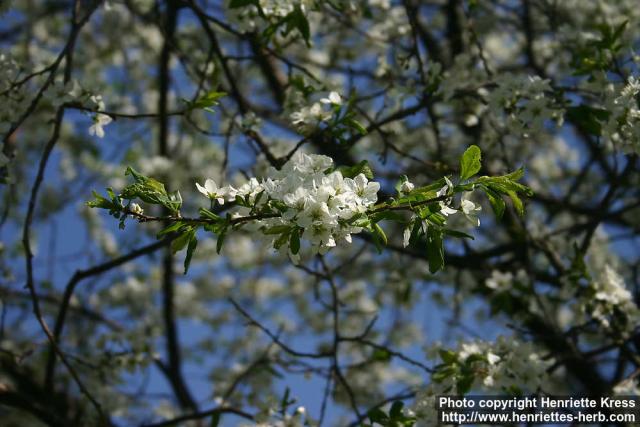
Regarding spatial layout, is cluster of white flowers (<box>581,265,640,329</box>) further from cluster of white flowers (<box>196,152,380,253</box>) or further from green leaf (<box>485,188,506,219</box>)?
cluster of white flowers (<box>196,152,380,253</box>)

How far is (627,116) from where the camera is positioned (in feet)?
7.95

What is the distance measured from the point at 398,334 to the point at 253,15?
4.05m

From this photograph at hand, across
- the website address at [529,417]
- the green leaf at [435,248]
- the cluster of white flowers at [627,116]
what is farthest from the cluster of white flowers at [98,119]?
the cluster of white flowers at [627,116]

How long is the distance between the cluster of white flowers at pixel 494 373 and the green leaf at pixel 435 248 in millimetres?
879

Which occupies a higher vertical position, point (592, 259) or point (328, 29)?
point (328, 29)

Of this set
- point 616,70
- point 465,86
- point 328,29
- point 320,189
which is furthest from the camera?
point 328,29

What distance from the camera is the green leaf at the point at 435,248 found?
5.80 ft

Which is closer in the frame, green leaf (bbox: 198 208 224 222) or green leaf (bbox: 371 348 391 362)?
green leaf (bbox: 198 208 224 222)

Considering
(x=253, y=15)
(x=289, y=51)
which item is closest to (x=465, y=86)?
(x=253, y=15)

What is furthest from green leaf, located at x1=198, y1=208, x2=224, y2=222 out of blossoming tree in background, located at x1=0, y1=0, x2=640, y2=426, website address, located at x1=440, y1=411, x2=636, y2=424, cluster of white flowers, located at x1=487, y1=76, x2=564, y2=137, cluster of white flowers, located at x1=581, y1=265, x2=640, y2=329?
cluster of white flowers, located at x1=581, y1=265, x2=640, y2=329

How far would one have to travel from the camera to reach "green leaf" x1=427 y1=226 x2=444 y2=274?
177 cm

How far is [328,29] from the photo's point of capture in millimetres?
4594

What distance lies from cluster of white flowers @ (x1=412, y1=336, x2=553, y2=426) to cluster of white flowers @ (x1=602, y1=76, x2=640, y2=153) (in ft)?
2.84

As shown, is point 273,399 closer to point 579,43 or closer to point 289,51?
point 579,43
